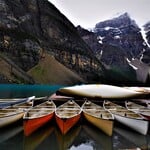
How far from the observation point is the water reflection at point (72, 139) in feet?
49.4

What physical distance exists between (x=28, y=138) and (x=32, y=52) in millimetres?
160017

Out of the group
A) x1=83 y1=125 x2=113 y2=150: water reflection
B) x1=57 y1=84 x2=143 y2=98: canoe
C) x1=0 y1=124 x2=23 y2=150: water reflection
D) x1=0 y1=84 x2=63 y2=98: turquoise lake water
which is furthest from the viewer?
x1=0 y1=84 x2=63 y2=98: turquoise lake water

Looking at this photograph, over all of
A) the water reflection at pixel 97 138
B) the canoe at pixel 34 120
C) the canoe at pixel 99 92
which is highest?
the canoe at pixel 99 92

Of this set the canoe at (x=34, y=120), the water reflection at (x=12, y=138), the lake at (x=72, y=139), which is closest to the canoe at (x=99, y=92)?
the canoe at (x=34, y=120)

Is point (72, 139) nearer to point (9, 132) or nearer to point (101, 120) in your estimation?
point (101, 120)

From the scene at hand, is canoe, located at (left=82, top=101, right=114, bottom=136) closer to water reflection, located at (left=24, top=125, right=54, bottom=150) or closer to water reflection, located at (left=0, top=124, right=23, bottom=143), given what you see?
water reflection, located at (left=24, top=125, right=54, bottom=150)

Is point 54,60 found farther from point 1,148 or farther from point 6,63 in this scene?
point 1,148

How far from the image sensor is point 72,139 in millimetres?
16594

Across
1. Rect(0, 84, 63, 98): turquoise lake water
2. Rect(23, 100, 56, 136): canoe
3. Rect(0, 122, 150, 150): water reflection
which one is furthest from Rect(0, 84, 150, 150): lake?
Rect(0, 84, 63, 98): turquoise lake water

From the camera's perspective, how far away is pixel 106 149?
48.7ft

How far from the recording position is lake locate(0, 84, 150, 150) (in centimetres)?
1503

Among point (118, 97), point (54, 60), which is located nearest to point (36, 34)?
point (54, 60)

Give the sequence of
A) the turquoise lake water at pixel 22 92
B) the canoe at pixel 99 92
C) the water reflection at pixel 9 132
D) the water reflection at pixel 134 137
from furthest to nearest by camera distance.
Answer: the turquoise lake water at pixel 22 92 < the canoe at pixel 99 92 < the water reflection at pixel 9 132 < the water reflection at pixel 134 137

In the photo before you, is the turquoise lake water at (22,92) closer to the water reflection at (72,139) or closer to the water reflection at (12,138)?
the water reflection at (12,138)
